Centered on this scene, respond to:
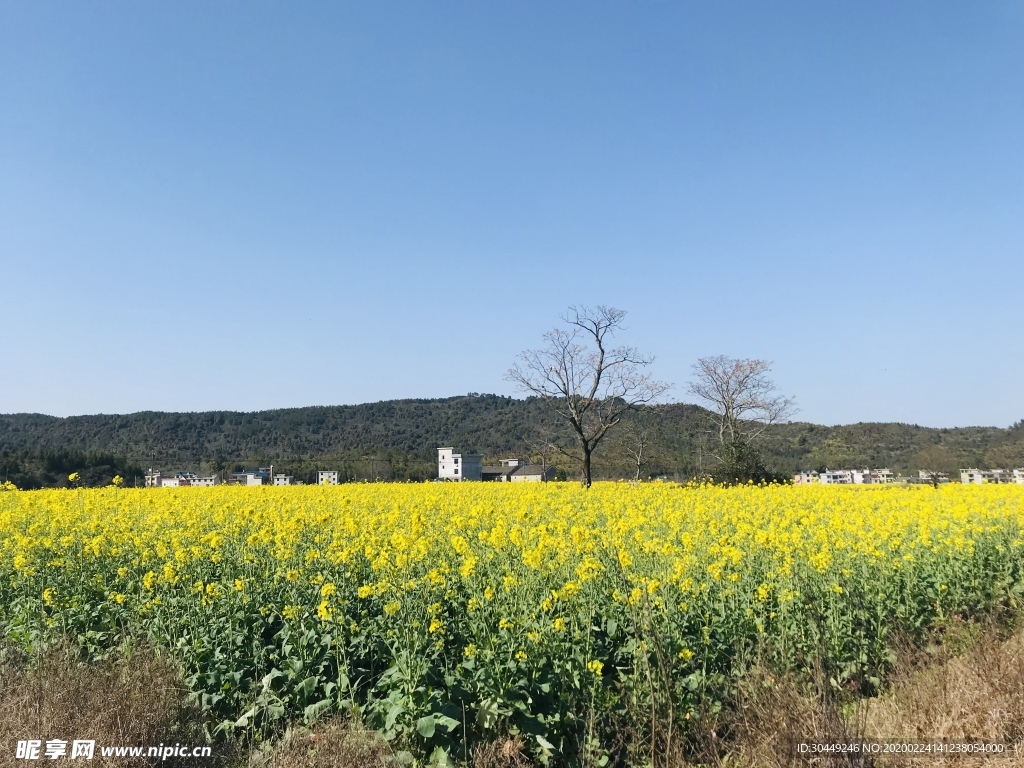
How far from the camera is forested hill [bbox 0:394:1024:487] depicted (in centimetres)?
4959

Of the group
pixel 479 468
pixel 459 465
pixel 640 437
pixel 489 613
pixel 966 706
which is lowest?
pixel 966 706

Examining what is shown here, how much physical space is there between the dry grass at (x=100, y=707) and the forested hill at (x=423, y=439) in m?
22.7

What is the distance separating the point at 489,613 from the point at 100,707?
2394 millimetres

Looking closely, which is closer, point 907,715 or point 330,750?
point 330,750

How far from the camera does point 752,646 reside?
4629mm

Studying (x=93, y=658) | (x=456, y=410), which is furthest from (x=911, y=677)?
(x=456, y=410)

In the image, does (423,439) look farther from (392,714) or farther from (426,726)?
(426,726)

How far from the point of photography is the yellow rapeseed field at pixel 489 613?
12.6ft

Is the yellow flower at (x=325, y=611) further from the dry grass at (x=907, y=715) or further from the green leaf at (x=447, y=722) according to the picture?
the dry grass at (x=907, y=715)

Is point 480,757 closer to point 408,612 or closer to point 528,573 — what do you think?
point 408,612

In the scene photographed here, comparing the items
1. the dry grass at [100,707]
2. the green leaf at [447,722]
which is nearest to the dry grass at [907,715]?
the green leaf at [447,722]

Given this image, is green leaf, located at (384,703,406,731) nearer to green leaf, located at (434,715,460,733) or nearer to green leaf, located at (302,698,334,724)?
green leaf, located at (434,715,460,733)

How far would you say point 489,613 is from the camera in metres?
4.51

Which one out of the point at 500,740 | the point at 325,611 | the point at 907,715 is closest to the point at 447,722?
the point at 500,740
